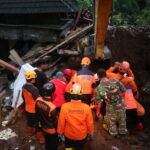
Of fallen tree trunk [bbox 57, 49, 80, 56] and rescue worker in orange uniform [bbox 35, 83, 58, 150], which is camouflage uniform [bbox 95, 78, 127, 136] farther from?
fallen tree trunk [bbox 57, 49, 80, 56]

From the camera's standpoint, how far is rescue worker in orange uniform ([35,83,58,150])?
3.41 meters

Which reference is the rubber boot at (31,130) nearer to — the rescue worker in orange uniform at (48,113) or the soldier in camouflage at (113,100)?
the rescue worker in orange uniform at (48,113)

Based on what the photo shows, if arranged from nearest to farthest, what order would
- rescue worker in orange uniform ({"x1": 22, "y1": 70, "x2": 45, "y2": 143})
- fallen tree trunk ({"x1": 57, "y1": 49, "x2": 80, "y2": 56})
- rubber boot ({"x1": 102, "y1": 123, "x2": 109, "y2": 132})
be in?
1. rescue worker in orange uniform ({"x1": 22, "y1": 70, "x2": 45, "y2": 143})
2. rubber boot ({"x1": 102, "y1": 123, "x2": 109, "y2": 132})
3. fallen tree trunk ({"x1": 57, "y1": 49, "x2": 80, "y2": 56})

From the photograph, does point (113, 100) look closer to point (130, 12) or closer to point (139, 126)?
point (139, 126)

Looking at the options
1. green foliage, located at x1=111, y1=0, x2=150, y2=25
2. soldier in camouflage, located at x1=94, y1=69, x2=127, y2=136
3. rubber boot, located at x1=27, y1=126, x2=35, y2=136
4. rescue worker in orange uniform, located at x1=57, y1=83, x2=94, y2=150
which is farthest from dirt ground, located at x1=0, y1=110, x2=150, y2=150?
green foliage, located at x1=111, y1=0, x2=150, y2=25

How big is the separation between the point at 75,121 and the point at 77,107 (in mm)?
289

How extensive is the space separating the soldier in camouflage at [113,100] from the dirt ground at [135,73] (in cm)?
35

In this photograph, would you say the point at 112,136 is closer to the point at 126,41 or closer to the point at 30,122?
the point at 30,122

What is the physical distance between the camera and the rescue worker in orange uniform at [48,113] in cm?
341

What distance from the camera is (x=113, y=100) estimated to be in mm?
4312

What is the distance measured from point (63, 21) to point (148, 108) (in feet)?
16.6

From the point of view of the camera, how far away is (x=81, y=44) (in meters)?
7.09

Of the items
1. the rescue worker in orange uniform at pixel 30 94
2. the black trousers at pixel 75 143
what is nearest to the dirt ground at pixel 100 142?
the rescue worker in orange uniform at pixel 30 94

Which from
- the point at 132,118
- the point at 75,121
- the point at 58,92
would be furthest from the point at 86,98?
the point at 75,121
